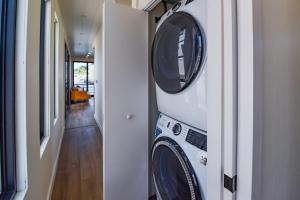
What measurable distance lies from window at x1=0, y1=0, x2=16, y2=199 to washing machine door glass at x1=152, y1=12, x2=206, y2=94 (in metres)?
0.87

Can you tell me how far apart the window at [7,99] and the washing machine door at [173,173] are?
83cm

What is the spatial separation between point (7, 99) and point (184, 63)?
969 millimetres

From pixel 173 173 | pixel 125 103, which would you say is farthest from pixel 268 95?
pixel 125 103

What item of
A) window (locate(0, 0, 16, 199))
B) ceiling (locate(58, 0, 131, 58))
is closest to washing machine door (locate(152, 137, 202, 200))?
window (locate(0, 0, 16, 199))

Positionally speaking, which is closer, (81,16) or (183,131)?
(183,131)

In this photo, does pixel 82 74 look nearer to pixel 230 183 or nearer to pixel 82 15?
pixel 82 15

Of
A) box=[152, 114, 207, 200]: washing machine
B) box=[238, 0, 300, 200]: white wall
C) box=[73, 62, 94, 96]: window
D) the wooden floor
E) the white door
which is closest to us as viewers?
box=[238, 0, 300, 200]: white wall

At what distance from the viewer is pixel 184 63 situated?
976 millimetres

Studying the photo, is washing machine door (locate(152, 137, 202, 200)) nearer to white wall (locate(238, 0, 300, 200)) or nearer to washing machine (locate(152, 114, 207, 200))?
washing machine (locate(152, 114, 207, 200))

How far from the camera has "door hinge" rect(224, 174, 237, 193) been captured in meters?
0.57

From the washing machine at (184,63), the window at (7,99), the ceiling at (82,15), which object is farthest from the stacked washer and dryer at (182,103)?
the ceiling at (82,15)

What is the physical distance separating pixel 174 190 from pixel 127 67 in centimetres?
99

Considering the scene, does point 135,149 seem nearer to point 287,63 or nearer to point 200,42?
point 200,42

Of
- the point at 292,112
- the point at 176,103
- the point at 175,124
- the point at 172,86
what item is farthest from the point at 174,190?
the point at 292,112
